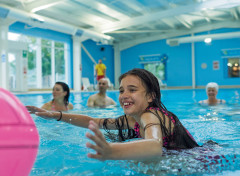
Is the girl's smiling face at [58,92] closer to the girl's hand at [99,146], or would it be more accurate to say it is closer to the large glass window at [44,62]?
the girl's hand at [99,146]

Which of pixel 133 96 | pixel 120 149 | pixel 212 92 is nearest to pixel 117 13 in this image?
pixel 212 92

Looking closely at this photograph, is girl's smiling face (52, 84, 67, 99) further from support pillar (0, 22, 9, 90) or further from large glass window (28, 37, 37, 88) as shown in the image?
large glass window (28, 37, 37, 88)

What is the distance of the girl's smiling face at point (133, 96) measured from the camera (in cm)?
153

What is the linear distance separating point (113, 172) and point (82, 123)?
0.62m

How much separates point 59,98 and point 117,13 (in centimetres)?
920

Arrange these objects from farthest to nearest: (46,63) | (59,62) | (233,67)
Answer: (233,67)
(59,62)
(46,63)

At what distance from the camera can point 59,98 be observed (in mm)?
4664

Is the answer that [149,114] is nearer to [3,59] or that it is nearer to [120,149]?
[120,149]

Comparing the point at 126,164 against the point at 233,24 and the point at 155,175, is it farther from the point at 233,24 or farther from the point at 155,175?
the point at 233,24

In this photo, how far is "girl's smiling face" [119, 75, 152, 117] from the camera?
1527mm

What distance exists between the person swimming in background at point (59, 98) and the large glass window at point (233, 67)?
15.4 m

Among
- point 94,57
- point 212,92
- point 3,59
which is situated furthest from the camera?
point 94,57

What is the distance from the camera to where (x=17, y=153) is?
959mm

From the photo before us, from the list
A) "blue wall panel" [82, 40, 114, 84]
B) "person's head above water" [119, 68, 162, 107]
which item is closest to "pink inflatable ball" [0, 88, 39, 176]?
"person's head above water" [119, 68, 162, 107]
